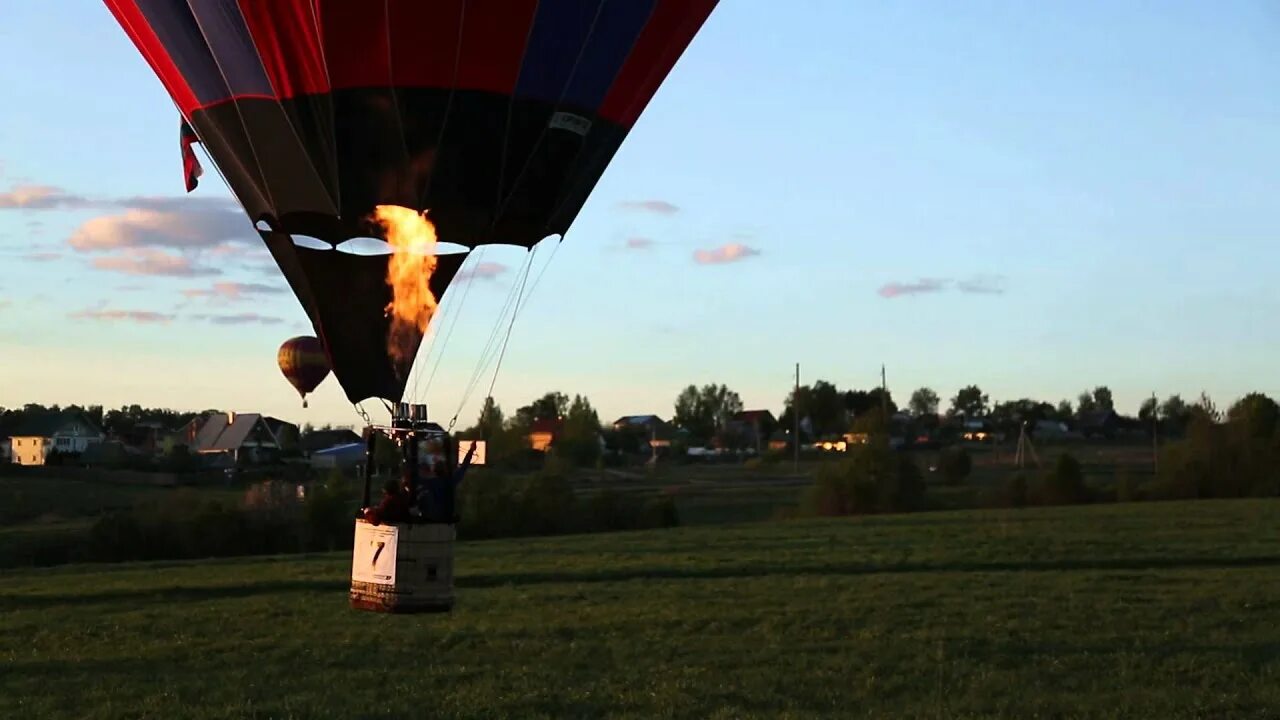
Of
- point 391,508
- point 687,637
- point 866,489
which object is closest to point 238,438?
point 866,489

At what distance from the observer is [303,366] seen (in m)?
31.9

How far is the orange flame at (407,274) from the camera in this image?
9.73 m

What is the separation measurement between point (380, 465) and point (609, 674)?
3.19 meters

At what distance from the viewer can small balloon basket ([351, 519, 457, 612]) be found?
849cm

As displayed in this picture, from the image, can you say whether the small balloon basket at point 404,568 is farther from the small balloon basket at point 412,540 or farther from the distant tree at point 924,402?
the distant tree at point 924,402

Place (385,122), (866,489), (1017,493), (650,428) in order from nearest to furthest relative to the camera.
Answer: (385,122), (866,489), (1017,493), (650,428)

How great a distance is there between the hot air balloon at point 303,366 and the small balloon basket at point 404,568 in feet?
76.8

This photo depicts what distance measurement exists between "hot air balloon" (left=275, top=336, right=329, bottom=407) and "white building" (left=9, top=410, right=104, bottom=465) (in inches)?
1890

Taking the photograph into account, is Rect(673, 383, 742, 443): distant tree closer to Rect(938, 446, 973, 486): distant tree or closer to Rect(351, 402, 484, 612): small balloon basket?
Rect(938, 446, 973, 486): distant tree

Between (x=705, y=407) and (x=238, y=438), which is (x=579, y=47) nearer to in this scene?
(x=238, y=438)

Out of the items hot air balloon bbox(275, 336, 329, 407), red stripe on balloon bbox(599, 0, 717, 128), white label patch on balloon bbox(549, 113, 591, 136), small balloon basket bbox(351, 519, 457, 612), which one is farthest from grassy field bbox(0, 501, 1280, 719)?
hot air balloon bbox(275, 336, 329, 407)

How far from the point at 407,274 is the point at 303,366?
22.6m

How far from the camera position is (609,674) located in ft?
39.9

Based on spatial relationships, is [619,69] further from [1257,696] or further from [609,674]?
[1257,696]
